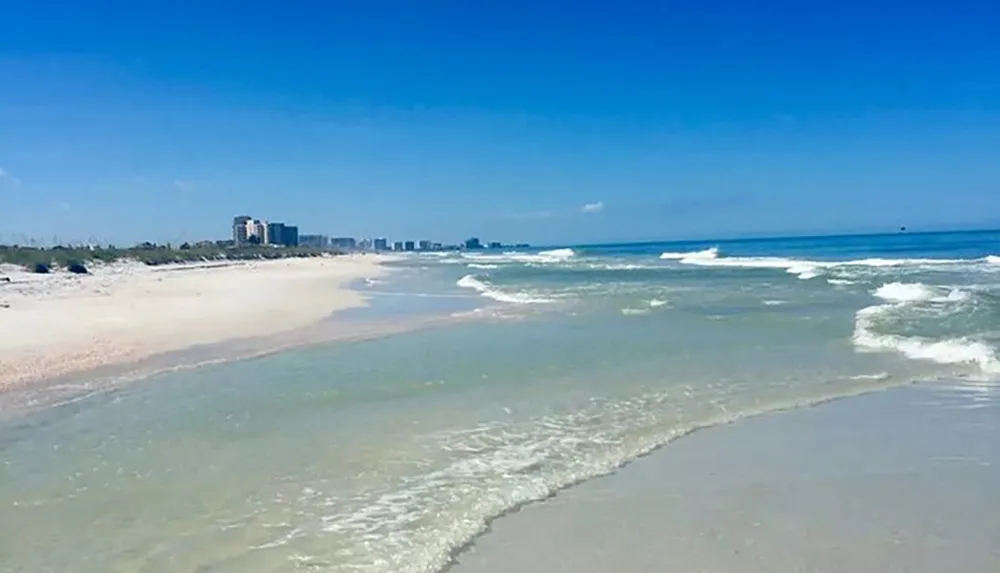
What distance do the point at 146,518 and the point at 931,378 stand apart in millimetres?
10906

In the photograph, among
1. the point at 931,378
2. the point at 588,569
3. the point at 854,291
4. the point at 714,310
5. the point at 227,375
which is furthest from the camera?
the point at 854,291

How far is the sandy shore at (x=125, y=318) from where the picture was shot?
1504 cm

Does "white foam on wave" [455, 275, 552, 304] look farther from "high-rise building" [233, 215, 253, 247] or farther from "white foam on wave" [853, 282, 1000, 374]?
"high-rise building" [233, 215, 253, 247]

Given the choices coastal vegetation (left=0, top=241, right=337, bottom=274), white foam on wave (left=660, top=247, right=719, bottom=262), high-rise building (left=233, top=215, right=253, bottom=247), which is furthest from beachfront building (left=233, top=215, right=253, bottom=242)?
white foam on wave (left=660, top=247, right=719, bottom=262)

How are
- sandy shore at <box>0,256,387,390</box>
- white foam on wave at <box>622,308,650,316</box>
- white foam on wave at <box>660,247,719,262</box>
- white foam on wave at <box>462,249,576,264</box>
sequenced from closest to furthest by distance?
1. sandy shore at <box>0,256,387,390</box>
2. white foam on wave at <box>622,308,650,316</box>
3. white foam on wave at <box>660,247,719,262</box>
4. white foam on wave at <box>462,249,576,264</box>

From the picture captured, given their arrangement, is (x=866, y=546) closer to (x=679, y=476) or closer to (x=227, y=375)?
(x=679, y=476)

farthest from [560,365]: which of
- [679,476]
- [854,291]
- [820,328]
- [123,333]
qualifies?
[854,291]

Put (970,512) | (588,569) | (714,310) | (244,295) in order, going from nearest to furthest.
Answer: (588,569) → (970,512) → (714,310) → (244,295)

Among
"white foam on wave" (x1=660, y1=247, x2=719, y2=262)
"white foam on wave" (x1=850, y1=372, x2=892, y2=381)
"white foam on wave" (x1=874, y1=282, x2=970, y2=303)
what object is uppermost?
"white foam on wave" (x1=660, y1=247, x2=719, y2=262)

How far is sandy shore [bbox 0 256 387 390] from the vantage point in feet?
49.3

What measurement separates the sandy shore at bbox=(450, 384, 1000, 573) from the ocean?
431 mm

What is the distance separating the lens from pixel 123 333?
18.7m

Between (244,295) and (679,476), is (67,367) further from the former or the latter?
(244,295)

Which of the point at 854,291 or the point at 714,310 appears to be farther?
the point at 854,291
